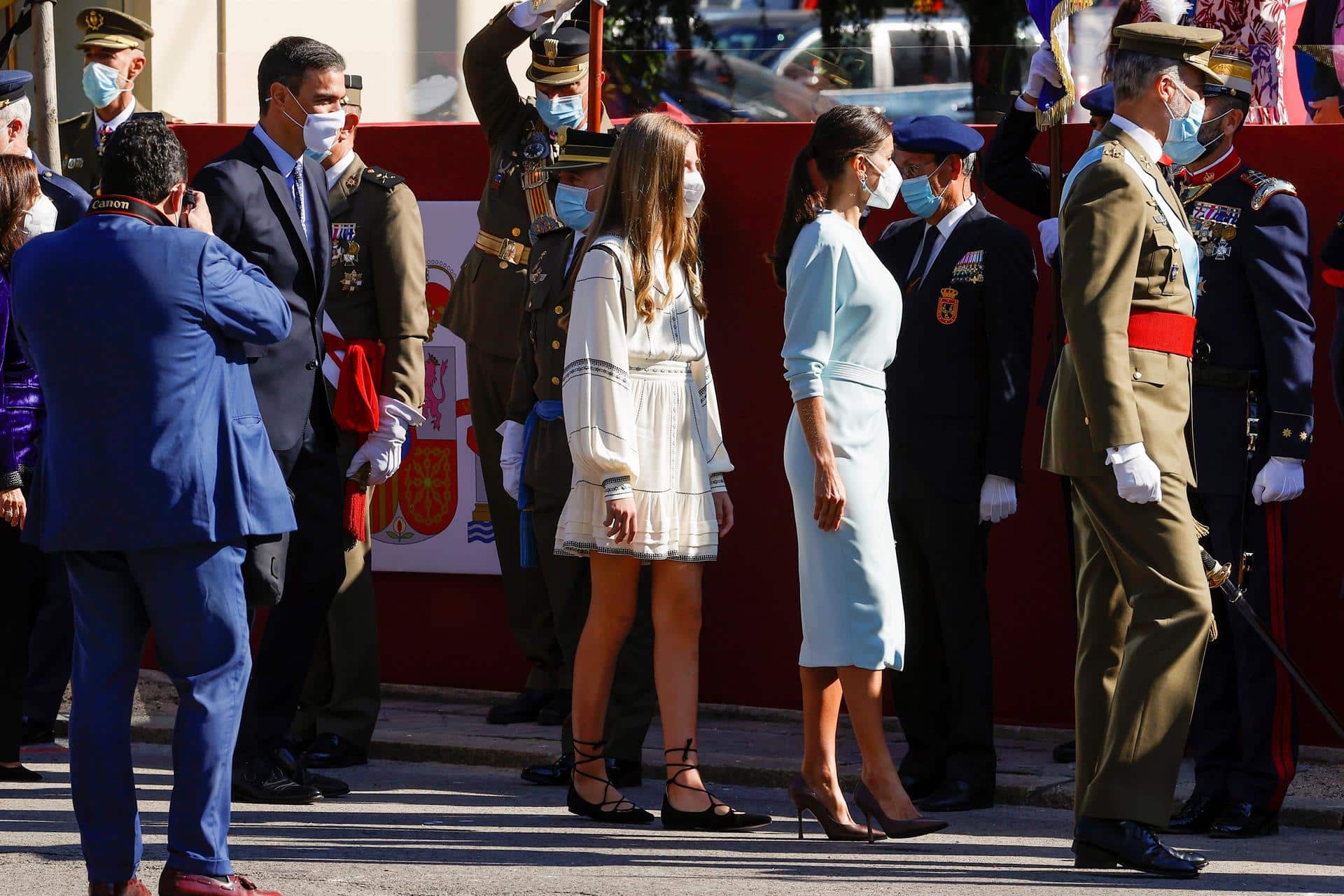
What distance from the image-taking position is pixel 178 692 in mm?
4965

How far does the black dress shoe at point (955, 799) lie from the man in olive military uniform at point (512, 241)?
1.63 meters

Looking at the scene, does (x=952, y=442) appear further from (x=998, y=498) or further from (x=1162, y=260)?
(x=1162, y=260)

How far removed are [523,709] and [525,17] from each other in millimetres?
2488

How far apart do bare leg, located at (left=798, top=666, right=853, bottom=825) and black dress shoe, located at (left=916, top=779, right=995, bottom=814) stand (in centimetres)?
51

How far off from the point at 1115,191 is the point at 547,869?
7.51ft

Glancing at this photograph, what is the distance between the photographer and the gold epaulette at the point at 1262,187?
612cm

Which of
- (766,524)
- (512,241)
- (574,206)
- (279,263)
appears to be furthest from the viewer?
(766,524)

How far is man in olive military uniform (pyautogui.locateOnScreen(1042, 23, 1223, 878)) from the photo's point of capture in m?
5.36

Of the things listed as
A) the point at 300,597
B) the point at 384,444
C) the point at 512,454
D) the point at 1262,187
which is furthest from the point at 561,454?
the point at 1262,187

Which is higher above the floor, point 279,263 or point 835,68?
point 835,68

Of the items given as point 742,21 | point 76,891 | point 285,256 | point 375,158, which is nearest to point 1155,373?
point 285,256

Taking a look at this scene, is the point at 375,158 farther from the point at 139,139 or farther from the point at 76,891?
the point at 76,891

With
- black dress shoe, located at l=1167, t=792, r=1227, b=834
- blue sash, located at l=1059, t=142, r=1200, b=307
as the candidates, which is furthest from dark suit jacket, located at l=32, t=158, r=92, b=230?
black dress shoe, located at l=1167, t=792, r=1227, b=834

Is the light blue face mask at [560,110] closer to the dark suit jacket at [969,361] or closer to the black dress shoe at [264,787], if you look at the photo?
the dark suit jacket at [969,361]
